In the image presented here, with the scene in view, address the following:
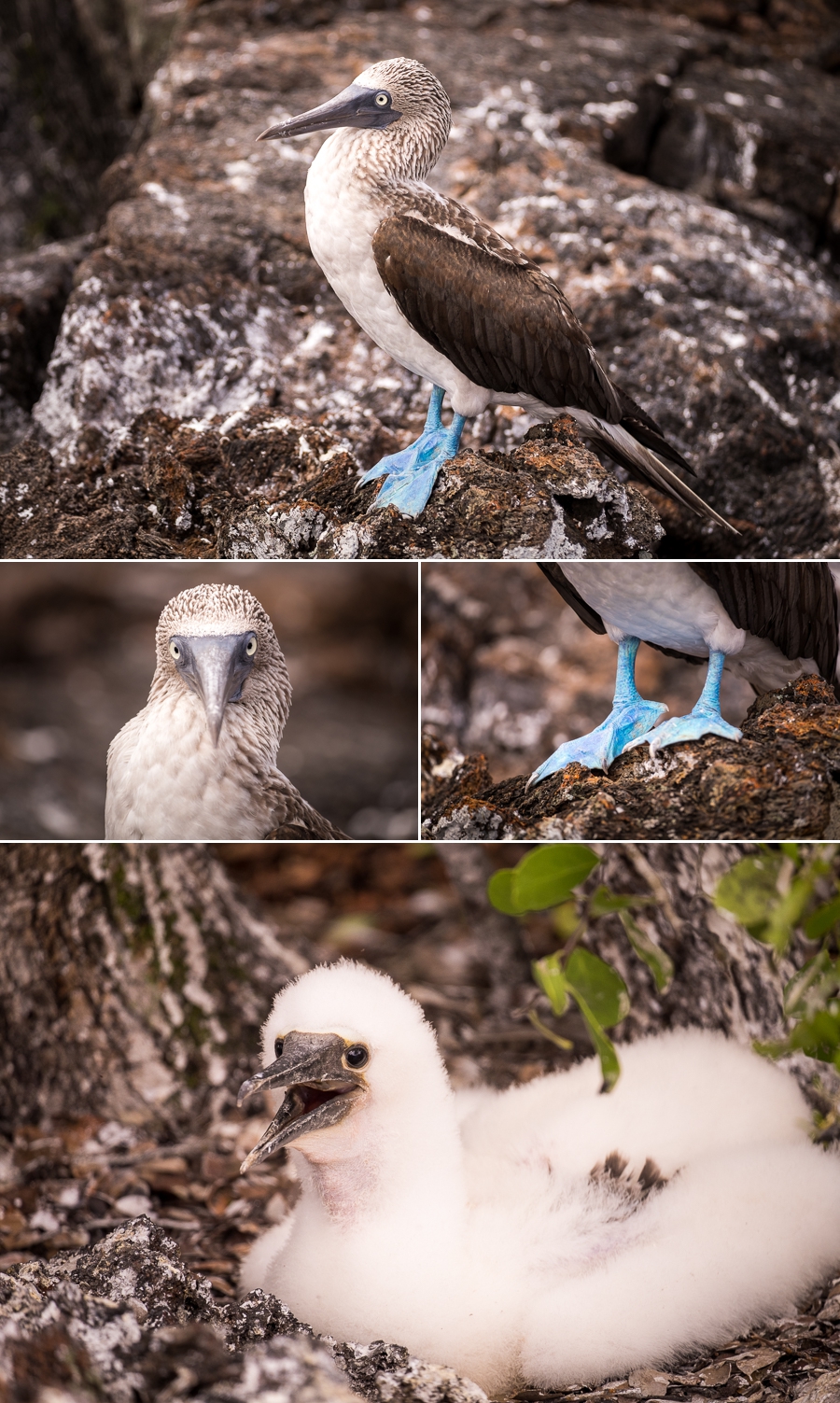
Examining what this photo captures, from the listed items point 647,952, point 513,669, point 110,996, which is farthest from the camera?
point 513,669

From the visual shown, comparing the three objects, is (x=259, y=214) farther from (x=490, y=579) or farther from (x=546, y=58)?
(x=490, y=579)

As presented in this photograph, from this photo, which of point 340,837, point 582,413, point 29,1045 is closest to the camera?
point 340,837

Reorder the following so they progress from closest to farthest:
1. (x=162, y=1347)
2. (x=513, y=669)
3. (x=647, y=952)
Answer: (x=162, y=1347)
(x=647, y=952)
(x=513, y=669)

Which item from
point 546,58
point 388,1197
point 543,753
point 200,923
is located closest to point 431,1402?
point 388,1197

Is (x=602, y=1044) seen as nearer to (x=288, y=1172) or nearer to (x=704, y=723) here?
(x=704, y=723)

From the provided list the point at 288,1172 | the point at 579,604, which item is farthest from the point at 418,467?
the point at 288,1172

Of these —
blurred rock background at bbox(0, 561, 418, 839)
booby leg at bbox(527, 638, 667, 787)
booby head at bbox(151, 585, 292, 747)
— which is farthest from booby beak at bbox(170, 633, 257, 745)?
booby leg at bbox(527, 638, 667, 787)
